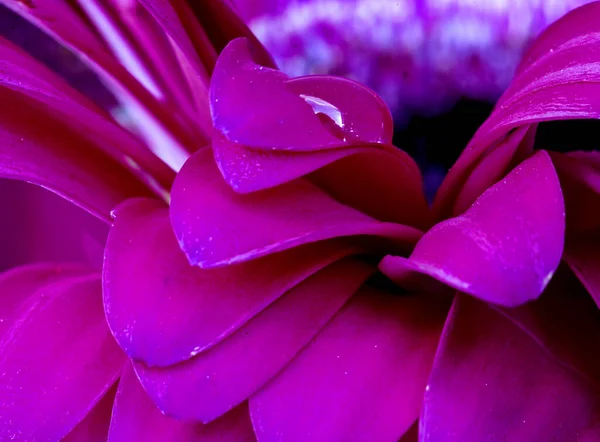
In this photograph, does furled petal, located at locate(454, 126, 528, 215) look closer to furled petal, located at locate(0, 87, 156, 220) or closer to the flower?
the flower

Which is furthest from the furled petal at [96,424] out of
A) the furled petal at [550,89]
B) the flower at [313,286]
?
the furled petal at [550,89]

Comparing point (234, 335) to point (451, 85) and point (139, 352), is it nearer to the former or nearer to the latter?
point (139, 352)

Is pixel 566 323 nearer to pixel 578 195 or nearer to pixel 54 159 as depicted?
pixel 578 195

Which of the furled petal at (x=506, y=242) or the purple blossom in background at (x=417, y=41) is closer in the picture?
the furled petal at (x=506, y=242)

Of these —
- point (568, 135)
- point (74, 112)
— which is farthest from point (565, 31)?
point (74, 112)

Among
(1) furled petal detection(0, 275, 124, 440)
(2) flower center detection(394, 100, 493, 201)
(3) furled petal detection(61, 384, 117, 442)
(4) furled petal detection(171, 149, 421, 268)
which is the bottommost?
(2) flower center detection(394, 100, 493, 201)

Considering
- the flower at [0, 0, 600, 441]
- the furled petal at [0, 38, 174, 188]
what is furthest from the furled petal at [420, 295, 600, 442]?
the furled petal at [0, 38, 174, 188]

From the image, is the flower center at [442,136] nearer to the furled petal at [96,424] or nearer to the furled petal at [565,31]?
the furled petal at [565,31]
